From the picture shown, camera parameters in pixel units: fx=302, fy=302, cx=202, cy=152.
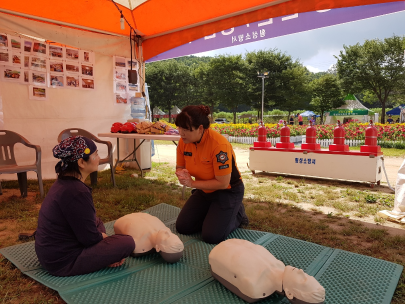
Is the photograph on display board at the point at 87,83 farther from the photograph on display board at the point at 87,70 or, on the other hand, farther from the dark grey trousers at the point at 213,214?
the dark grey trousers at the point at 213,214

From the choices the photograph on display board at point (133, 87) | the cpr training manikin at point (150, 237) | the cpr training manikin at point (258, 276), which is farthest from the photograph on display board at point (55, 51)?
the cpr training manikin at point (258, 276)

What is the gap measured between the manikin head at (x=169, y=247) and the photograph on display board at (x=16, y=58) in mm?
4562

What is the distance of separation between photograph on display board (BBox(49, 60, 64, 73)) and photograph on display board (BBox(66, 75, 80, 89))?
18 cm

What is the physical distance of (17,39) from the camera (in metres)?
5.23

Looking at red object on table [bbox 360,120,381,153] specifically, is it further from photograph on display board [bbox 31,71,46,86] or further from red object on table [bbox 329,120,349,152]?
photograph on display board [bbox 31,71,46,86]

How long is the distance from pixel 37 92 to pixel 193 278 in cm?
484

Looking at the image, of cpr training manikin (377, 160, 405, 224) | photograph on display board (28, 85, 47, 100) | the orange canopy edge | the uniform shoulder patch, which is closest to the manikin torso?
the uniform shoulder patch

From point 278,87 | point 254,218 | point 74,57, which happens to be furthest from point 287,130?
point 278,87

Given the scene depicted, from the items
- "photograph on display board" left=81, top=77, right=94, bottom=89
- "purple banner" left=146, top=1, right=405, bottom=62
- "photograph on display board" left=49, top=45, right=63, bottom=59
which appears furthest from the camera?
"photograph on display board" left=81, top=77, right=94, bottom=89

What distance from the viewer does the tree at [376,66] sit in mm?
31719

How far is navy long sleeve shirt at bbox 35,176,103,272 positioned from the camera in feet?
6.43

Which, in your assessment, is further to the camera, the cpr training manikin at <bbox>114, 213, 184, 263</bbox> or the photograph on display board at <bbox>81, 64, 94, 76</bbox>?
the photograph on display board at <bbox>81, 64, 94, 76</bbox>

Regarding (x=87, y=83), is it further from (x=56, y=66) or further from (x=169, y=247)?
(x=169, y=247)

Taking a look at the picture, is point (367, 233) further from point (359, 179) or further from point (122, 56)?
point (122, 56)
